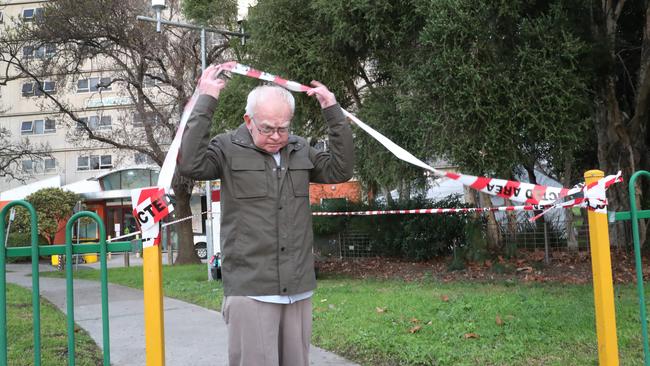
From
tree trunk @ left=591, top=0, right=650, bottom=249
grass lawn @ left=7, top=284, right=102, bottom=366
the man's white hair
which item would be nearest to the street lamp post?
grass lawn @ left=7, top=284, right=102, bottom=366

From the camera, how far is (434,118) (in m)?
9.32

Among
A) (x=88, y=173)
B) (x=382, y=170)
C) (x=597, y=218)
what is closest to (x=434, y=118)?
(x=382, y=170)

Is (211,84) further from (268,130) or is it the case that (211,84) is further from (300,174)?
(300,174)

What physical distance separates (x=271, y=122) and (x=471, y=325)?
400cm

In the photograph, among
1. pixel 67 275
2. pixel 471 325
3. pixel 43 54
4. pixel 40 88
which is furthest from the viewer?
pixel 43 54

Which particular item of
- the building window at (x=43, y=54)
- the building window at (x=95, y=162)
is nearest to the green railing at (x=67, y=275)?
the building window at (x=43, y=54)

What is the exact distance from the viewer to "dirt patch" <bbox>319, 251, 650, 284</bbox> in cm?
995

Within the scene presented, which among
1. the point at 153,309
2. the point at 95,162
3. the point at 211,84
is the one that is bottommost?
the point at 153,309

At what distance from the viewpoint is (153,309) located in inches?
117

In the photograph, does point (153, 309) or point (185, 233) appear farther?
point (185, 233)

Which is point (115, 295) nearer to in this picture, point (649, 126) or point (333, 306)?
point (333, 306)

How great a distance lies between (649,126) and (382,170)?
A: 5.96 meters

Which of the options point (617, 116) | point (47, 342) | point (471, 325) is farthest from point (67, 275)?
point (617, 116)

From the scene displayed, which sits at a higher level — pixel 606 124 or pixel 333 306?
pixel 606 124
